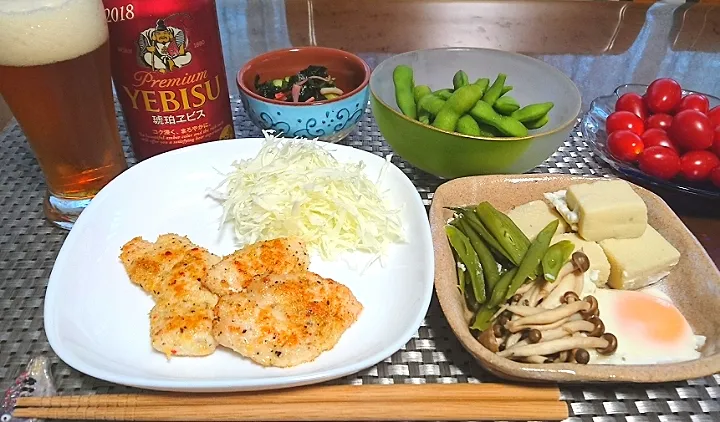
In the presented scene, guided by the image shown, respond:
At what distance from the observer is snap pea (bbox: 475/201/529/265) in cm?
149

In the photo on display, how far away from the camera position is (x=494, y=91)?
6.30 ft

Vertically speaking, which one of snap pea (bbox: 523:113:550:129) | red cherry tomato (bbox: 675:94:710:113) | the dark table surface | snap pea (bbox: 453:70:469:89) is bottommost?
the dark table surface

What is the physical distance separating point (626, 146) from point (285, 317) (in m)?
1.46

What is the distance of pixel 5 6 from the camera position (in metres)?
1.36

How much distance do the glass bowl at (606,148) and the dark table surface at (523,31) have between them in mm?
346

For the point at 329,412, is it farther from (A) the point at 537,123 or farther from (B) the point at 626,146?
(B) the point at 626,146

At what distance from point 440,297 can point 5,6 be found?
4.37ft

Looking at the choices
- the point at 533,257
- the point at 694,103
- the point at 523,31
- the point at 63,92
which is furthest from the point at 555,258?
the point at 523,31

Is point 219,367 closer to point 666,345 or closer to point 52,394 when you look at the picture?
point 52,394

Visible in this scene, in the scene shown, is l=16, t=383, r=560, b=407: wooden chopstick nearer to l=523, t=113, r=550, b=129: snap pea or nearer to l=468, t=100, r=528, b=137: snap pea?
l=468, t=100, r=528, b=137: snap pea

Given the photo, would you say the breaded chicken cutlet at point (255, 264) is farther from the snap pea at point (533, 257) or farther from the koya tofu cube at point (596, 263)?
the koya tofu cube at point (596, 263)

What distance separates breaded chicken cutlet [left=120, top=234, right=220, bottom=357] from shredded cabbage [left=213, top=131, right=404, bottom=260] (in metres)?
0.20

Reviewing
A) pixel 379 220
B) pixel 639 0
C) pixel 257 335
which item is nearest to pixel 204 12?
pixel 379 220

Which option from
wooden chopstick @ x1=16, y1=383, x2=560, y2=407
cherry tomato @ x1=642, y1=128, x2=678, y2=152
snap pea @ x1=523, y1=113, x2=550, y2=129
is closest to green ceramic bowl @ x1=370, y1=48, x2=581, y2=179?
snap pea @ x1=523, y1=113, x2=550, y2=129
